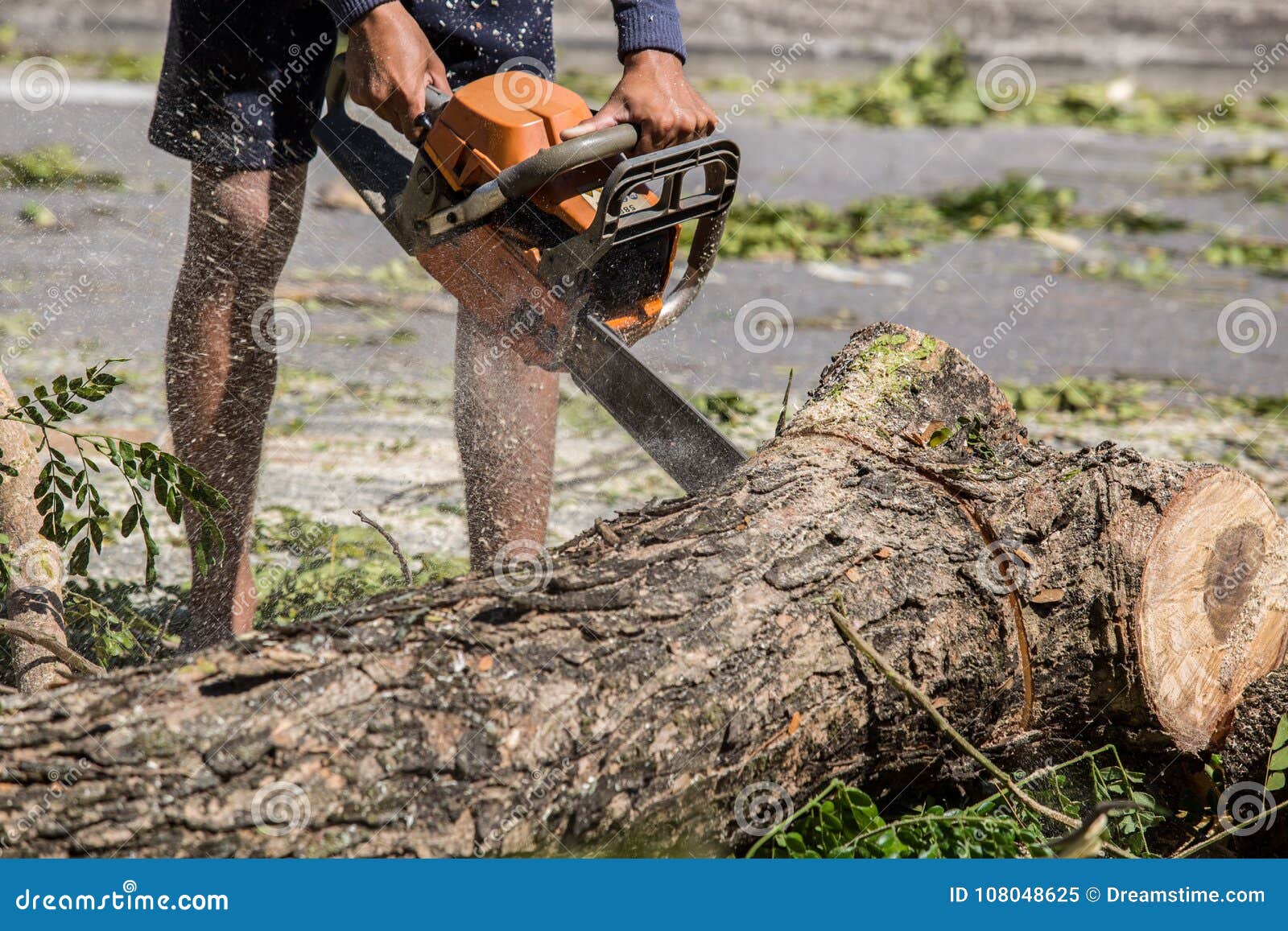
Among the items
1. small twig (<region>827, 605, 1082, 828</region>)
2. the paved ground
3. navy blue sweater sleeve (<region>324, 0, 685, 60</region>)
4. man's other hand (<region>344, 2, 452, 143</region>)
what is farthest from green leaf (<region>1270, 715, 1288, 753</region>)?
man's other hand (<region>344, 2, 452, 143</region>)

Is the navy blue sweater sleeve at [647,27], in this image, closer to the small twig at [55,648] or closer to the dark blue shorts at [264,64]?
the dark blue shorts at [264,64]

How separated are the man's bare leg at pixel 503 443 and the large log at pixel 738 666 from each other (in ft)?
2.53

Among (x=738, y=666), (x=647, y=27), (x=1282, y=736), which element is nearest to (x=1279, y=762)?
(x=1282, y=736)

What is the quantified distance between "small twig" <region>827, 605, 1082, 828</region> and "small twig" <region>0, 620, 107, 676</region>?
4.58 feet

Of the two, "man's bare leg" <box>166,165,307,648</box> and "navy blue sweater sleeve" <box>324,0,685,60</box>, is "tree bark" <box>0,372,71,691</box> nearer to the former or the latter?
"man's bare leg" <box>166,165,307,648</box>

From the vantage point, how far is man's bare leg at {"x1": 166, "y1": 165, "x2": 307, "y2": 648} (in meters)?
2.95

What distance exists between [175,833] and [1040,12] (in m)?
11.1

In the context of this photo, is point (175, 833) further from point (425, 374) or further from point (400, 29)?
point (425, 374)

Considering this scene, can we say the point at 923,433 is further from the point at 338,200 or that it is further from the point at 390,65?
the point at 338,200

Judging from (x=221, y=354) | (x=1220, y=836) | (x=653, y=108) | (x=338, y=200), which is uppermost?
(x=338, y=200)

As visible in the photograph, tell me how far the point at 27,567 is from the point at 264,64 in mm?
1381

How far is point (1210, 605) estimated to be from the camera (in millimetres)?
2312

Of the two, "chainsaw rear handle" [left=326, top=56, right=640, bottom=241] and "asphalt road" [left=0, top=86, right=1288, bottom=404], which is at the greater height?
"asphalt road" [left=0, top=86, right=1288, bottom=404]

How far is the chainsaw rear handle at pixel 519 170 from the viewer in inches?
94.4
